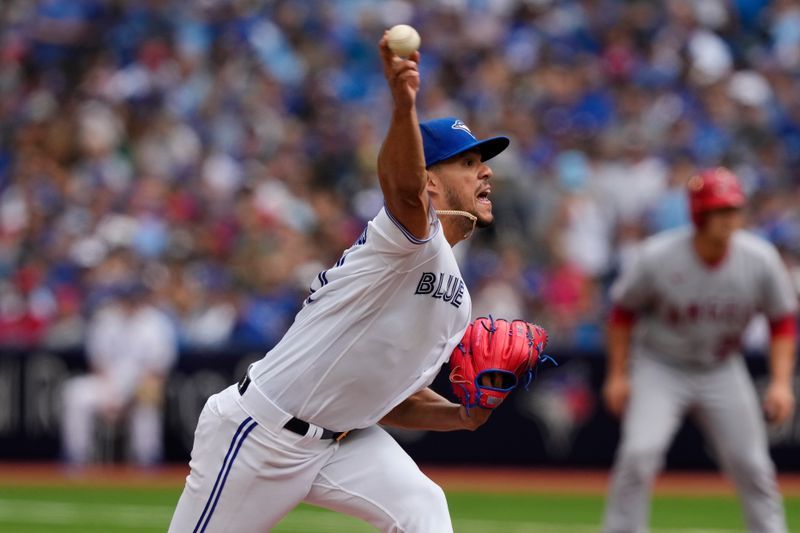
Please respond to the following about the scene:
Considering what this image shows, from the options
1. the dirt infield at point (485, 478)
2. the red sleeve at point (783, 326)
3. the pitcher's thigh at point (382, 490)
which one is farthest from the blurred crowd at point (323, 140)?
the pitcher's thigh at point (382, 490)

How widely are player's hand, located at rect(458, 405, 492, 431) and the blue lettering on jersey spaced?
16.5 inches

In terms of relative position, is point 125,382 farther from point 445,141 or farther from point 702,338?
point 445,141

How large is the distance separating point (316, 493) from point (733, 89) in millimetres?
10999

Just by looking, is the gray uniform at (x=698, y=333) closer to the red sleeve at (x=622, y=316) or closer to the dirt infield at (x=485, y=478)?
the red sleeve at (x=622, y=316)

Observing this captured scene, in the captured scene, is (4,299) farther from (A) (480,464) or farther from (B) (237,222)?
(A) (480,464)

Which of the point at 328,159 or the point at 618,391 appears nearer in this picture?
the point at 618,391

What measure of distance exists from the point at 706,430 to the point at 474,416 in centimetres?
326

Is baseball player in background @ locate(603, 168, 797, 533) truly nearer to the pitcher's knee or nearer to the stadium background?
the pitcher's knee

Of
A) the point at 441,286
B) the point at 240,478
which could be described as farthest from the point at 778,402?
the point at 240,478

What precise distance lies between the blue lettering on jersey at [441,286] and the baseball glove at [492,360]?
25cm

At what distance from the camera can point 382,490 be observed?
5.05m

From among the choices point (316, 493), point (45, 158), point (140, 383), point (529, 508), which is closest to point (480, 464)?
point (529, 508)

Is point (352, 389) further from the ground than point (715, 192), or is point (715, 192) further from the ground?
point (715, 192)

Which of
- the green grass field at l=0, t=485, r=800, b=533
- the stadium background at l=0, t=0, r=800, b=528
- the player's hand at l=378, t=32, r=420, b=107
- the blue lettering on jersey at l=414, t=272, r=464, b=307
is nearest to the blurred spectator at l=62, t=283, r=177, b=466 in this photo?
the stadium background at l=0, t=0, r=800, b=528
